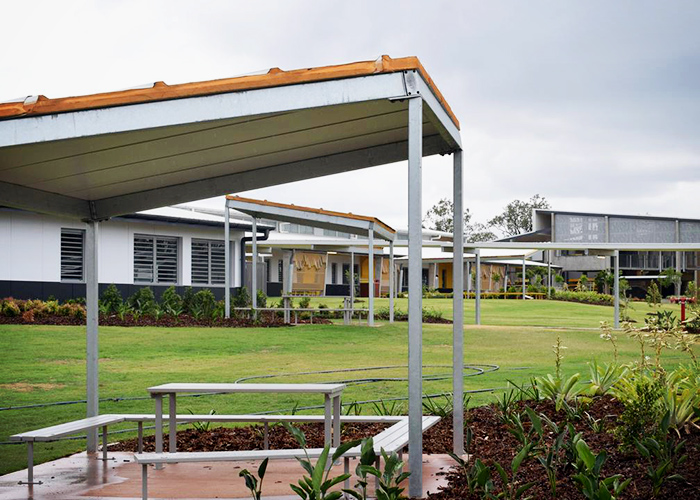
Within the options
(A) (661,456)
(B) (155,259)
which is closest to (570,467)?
(A) (661,456)

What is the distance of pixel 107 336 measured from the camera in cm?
1803

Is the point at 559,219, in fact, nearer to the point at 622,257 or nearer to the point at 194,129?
the point at 622,257

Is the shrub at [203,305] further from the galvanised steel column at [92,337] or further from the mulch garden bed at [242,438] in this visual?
the galvanised steel column at [92,337]

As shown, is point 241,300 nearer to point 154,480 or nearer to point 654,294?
point 654,294

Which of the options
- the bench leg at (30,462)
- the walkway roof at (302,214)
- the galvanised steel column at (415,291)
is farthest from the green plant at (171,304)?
the galvanised steel column at (415,291)

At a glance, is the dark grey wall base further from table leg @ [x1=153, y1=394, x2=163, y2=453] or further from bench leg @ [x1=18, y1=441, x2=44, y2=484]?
bench leg @ [x1=18, y1=441, x2=44, y2=484]

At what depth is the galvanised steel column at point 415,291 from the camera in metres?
5.09

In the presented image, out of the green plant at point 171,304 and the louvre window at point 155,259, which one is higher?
the louvre window at point 155,259

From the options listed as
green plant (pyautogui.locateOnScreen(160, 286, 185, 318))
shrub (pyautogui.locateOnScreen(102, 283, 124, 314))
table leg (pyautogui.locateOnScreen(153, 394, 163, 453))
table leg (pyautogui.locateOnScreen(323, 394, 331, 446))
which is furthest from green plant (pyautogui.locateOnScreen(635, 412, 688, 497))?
shrub (pyautogui.locateOnScreen(102, 283, 124, 314))

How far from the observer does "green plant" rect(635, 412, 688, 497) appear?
477 cm

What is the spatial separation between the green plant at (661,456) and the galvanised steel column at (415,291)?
1.39 meters

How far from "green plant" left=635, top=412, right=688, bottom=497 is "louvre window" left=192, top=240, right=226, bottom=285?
23179 mm

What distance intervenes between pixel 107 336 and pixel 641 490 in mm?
14895

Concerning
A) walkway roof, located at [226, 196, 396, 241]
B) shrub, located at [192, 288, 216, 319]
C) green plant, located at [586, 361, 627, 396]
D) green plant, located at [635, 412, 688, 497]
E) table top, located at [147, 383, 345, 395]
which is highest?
walkway roof, located at [226, 196, 396, 241]
